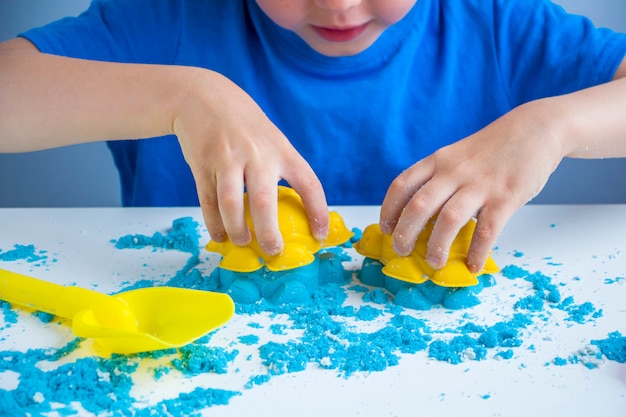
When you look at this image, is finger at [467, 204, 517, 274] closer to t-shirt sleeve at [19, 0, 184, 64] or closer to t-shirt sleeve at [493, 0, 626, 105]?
t-shirt sleeve at [493, 0, 626, 105]

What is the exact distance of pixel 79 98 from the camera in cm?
80

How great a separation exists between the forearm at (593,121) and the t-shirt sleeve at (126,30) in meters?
0.55

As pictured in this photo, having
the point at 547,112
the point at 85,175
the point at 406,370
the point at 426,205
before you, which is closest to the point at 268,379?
the point at 406,370

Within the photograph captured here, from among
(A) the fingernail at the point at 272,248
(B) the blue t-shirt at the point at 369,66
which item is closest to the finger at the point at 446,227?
(A) the fingernail at the point at 272,248

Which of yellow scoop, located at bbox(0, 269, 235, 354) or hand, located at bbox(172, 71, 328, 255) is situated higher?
hand, located at bbox(172, 71, 328, 255)

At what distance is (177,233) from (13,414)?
1.05 feet

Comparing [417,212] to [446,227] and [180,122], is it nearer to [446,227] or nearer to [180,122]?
[446,227]

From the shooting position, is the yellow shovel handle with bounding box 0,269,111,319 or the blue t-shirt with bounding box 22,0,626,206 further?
the blue t-shirt with bounding box 22,0,626,206

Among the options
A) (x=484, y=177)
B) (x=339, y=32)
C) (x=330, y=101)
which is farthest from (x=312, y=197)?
(x=330, y=101)

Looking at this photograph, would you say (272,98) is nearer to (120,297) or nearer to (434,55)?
(434,55)

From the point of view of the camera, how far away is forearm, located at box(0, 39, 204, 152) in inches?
29.2

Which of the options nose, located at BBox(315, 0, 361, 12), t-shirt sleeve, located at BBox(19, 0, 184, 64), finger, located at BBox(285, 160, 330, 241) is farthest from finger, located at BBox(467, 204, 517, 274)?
t-shirt sleeve, located at BBox(19, 0, 184, 64)

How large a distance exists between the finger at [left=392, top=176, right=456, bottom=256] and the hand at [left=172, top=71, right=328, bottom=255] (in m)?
0.06

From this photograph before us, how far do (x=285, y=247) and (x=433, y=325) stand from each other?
0.14 m
